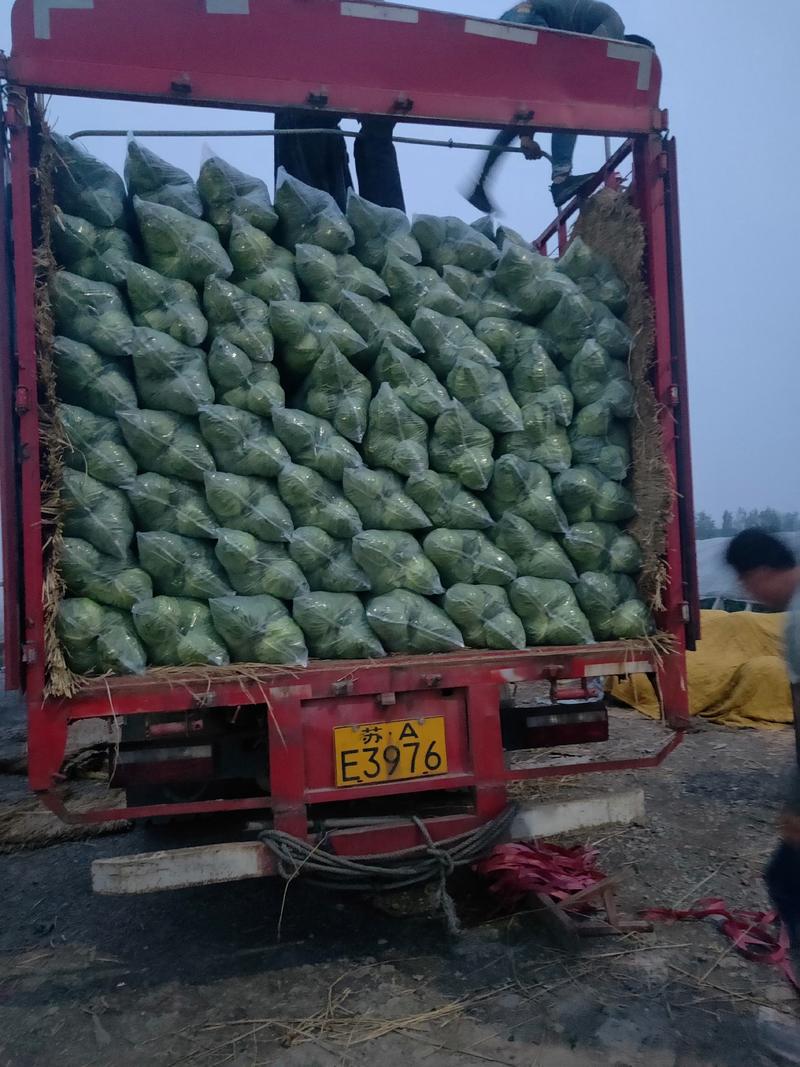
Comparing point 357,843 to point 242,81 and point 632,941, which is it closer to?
point 632,941

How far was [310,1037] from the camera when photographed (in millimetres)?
2666

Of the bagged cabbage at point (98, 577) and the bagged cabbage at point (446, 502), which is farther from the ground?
the bagged cabbage at point (446, 502)

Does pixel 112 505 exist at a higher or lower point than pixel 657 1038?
higher

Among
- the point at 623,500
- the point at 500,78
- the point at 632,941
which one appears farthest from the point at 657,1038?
the point at 500,78

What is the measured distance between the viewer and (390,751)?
3.00 meters

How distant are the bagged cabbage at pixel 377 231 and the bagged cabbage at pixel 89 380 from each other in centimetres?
126

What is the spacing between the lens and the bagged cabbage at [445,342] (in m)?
3.45

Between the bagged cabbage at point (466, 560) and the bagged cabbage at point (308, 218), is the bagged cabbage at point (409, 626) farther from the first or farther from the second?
the bagged cabbage at point (308, 218)

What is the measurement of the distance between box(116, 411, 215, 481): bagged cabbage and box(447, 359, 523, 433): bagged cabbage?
3.65ft

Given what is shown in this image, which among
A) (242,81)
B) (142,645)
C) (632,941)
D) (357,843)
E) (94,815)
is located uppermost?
(242,81)

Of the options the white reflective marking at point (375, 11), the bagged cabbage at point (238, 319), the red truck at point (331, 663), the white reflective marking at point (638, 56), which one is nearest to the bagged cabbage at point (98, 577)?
the red truck at point (331, 663)

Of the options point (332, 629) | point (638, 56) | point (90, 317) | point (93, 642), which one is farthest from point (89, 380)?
point (638, 56)

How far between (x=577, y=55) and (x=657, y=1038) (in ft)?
12.7

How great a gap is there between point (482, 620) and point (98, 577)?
1485 mm
